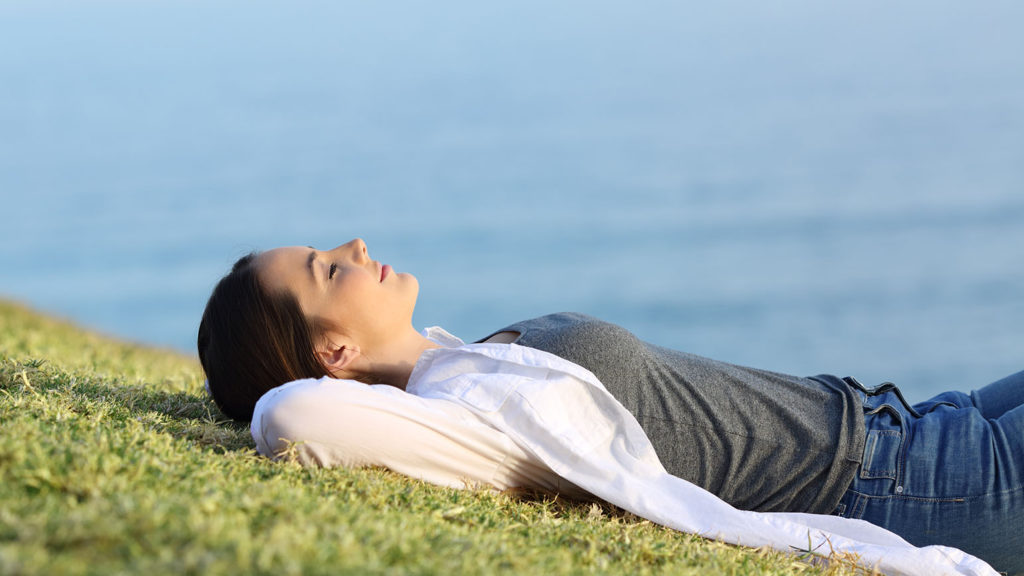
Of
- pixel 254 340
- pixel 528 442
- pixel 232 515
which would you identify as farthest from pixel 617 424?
pixel 232 515

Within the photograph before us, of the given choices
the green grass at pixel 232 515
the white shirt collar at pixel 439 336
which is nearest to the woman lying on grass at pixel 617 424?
the green grass at pixel 232 515

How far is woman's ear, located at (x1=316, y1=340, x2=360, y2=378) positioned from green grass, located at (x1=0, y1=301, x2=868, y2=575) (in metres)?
0.40

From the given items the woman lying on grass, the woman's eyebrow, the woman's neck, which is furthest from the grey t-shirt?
the woman's eyebrow

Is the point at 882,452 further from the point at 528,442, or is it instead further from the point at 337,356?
the point at 337,356

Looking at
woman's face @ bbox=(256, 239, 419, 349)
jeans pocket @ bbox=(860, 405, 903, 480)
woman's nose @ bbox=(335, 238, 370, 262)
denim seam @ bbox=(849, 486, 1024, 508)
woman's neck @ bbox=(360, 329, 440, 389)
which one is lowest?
denim seam @ bbox=(849, 486, 1024, 508)

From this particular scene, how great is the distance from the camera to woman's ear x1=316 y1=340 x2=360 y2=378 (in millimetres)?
3633

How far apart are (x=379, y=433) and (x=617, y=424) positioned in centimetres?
89

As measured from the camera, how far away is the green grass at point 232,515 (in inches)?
75.5

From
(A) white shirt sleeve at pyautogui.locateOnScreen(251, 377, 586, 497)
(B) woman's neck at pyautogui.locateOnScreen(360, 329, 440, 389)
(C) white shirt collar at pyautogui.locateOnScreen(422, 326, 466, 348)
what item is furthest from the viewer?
(C) white shirt collar at pyautogui.locateOnScreen(422, 326, 466, 348)

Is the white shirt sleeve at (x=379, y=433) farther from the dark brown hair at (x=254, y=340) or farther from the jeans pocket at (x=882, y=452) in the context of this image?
the jeans pocket at (x=882, y=452)

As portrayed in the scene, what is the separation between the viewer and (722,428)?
3582 mm

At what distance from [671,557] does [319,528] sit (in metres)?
1.12

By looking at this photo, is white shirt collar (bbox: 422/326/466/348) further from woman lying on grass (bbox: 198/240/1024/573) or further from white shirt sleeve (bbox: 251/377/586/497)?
white shirt sleeve (bbox: 251/377/586/497)

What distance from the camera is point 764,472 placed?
360 centimetres
